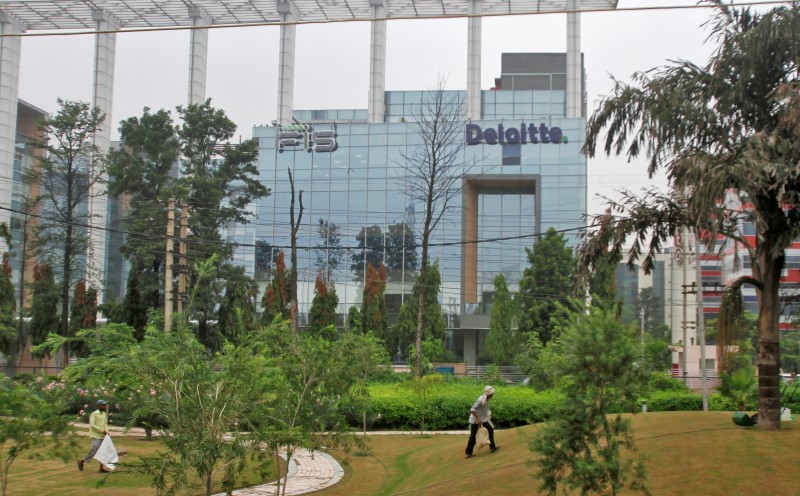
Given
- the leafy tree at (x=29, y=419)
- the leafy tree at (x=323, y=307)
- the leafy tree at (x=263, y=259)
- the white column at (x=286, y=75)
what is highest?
the white column at (x=286, y=75)

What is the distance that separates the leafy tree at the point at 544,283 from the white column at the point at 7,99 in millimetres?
33703

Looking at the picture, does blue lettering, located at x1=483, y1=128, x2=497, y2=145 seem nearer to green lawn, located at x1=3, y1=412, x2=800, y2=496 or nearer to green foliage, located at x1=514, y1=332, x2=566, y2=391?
green lawn, located at x1=3, y1=412, x2=800, y2=496

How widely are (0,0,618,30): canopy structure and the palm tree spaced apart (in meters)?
40.5

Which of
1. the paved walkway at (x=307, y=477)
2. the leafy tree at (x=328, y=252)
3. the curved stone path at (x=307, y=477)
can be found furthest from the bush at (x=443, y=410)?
the leafy tree at (x=328, y=252)

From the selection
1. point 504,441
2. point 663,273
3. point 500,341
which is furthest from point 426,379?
point 663,273

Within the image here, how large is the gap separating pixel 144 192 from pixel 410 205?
2278cm

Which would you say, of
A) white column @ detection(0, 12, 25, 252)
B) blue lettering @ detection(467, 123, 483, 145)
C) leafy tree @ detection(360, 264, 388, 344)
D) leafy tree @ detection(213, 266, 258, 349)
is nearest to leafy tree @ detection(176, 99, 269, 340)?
leafy tree @ detection(213, 266, 258, 349)

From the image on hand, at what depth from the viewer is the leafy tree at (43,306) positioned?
44.9m

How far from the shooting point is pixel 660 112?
1585cm

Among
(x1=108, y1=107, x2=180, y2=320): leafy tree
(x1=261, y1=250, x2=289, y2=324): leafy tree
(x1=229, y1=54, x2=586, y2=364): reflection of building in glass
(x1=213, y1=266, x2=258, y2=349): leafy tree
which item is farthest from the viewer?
(x1=229, y1=54, x2=586, y2=364): reflection of building in glass

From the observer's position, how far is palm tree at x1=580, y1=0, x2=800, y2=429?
14.1 metres

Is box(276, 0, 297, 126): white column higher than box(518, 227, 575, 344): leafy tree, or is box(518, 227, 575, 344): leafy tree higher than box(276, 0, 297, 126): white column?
box(276, 0, 297, 126): white column

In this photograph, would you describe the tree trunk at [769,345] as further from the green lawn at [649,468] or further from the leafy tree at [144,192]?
the leafy tree at [144,192]

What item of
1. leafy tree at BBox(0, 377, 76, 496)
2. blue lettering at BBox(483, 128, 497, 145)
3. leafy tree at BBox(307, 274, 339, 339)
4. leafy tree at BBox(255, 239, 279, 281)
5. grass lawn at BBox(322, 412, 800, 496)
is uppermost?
blue lettering at BBox(483, 128, 497, 145)
